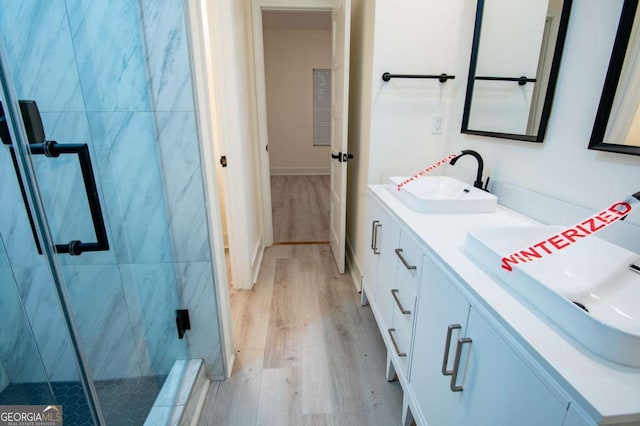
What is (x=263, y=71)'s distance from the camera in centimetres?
275

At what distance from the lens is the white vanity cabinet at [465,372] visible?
60 cm

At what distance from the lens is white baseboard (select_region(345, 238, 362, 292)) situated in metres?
2.35

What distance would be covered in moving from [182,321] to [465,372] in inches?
46.4

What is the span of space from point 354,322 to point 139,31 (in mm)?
1817

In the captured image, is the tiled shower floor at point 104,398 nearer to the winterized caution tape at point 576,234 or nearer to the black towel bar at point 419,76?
the winterized caution tape at point 576,234

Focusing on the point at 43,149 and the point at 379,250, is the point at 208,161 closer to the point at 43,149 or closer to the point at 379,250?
the point at 43,149

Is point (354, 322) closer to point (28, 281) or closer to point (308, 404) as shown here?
point (308, 404)

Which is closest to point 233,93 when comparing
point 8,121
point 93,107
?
point 93,107

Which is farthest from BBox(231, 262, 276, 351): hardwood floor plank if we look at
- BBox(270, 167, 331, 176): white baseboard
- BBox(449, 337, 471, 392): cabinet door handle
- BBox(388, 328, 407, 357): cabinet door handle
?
BBox(270, 167, 331, 176): white baseboard

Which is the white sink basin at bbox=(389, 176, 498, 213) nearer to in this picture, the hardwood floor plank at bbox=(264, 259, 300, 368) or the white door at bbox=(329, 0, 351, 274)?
the white door at bbox=(329, 0, 351, 274)

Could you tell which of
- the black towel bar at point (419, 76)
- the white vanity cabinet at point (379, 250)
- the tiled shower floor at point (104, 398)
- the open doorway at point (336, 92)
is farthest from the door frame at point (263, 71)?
the tiled shower floor at point (104, 398)

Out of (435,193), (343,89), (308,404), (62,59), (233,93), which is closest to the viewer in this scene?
(62,59)

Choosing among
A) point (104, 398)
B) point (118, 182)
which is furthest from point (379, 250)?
point (104, 398)

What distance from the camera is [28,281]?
1.30 m
